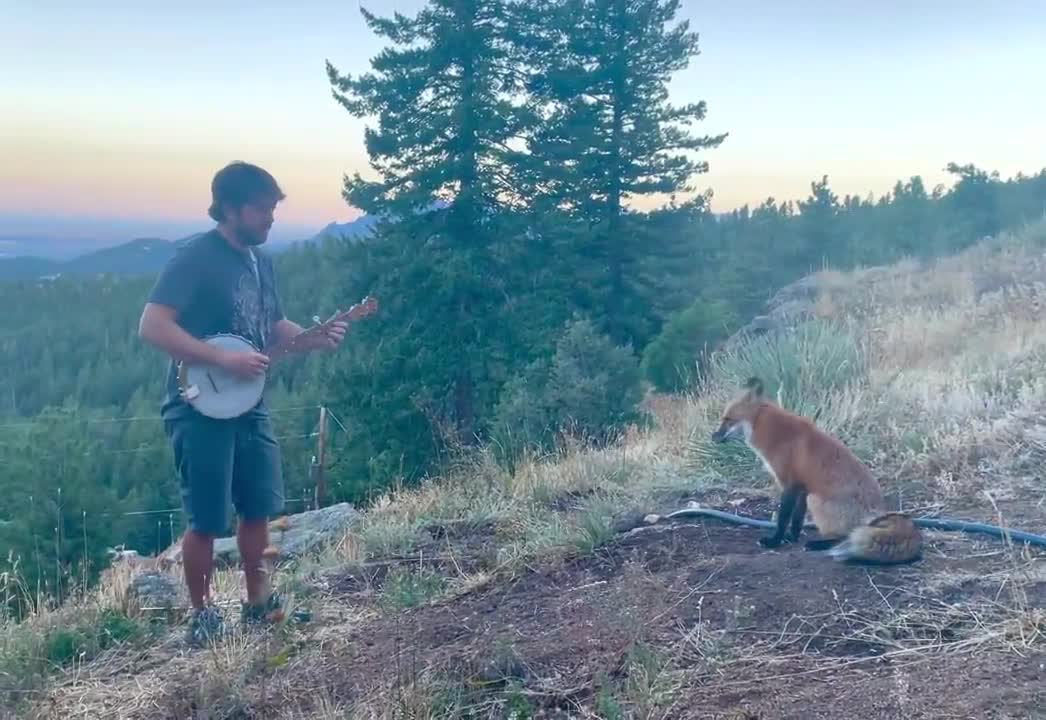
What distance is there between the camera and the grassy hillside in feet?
11.4

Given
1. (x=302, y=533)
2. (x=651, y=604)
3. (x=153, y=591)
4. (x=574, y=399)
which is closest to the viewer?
(x=651, y=604)

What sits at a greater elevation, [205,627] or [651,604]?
[651,604]

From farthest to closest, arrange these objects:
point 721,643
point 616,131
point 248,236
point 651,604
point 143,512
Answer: point 616,131 < point 143,512 < point 248,236 < point 651,604 < point 721,643

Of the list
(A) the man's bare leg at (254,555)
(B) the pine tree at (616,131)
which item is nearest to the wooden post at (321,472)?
(A) the man's bare leg at (254,555)

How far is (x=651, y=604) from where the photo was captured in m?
4.22

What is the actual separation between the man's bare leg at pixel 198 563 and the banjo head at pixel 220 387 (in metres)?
0.59

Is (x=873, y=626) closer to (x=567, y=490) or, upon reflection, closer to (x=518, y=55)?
(x=567, y=490)

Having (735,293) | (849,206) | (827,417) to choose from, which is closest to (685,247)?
(735,293)

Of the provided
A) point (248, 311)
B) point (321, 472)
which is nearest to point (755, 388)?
point (248, 311)

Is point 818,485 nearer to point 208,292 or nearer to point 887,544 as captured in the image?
point 887,544

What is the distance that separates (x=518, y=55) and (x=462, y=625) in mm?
24214

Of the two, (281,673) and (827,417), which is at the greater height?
(827,417)

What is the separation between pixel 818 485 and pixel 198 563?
2.99 metres

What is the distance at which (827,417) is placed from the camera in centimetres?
671
